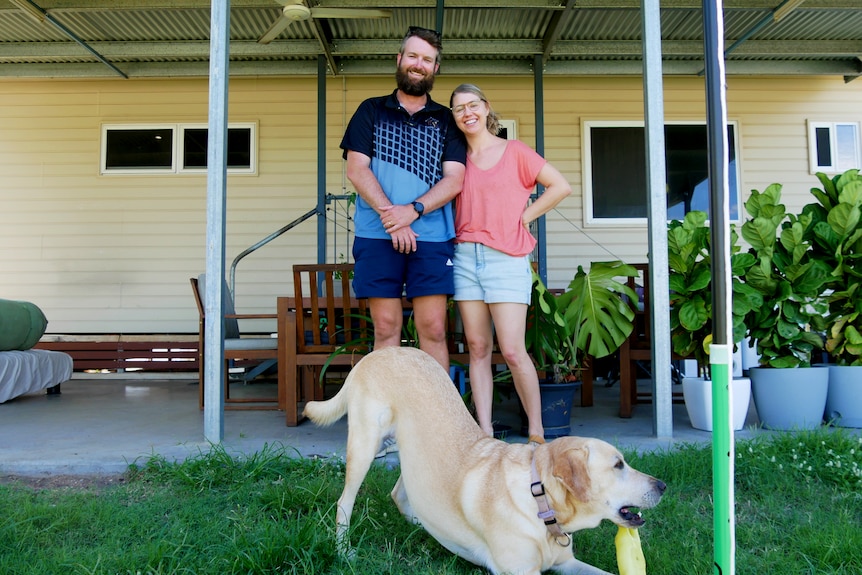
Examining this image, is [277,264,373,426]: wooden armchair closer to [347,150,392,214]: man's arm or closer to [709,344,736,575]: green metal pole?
[347,150,392,214]: man's arm

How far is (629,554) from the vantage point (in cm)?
177

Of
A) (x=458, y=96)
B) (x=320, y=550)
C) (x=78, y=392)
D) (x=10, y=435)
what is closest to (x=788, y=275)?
(x=458, y=96)

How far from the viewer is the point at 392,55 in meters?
7.12

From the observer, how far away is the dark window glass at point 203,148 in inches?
298

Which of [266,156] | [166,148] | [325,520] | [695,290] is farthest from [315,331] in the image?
[166,148]

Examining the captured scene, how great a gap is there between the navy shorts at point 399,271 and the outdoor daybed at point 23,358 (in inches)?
159

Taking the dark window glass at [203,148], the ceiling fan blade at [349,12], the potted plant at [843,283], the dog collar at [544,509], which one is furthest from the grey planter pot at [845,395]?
the dark window glass at [203,148]

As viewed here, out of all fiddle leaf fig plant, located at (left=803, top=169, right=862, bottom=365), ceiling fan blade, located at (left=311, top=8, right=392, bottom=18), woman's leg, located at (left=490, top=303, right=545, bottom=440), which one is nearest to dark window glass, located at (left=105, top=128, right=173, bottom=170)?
ceiling fan blade, located at (left=311, top=8, right=392, bottom=18)

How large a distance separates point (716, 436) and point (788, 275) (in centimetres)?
283

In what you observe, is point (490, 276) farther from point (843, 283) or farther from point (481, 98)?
point (843, 283)

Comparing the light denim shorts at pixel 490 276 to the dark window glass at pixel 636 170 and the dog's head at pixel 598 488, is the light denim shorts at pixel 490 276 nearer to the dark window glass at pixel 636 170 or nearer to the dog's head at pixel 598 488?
the dog's head at pixel 598 488

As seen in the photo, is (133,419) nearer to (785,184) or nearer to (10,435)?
(10,435)

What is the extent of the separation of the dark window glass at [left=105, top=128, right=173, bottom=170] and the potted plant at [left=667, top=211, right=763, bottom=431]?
597 centimetres

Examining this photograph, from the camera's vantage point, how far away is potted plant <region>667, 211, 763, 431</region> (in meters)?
3.72
